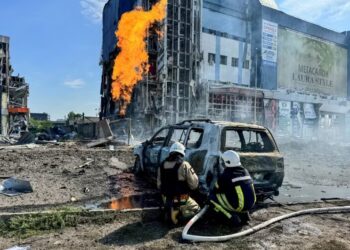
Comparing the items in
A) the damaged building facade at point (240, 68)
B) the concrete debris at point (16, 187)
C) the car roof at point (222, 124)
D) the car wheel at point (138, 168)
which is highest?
the damaged building facade at point (240, 68)

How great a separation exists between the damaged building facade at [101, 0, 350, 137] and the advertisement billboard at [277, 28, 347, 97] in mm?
113

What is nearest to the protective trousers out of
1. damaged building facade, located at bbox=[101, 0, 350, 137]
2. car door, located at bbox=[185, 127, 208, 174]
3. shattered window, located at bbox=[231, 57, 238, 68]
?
car door, located at bbox=[185, 127, 208, 174]

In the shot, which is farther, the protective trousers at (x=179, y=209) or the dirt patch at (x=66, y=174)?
the dirt patch at (x=66, y=174)

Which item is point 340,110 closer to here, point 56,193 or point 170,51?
point 170,51

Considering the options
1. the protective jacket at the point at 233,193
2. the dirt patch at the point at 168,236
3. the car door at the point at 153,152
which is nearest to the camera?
Answer: the dirt patch at the point at 168,236

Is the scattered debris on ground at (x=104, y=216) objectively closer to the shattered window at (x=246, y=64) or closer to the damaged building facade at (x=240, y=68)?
the damaged building facade at (x=240, y=68)

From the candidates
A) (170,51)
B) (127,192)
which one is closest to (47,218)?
(127,192)

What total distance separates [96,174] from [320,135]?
3423 centimetres

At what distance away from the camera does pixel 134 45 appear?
21516 mm

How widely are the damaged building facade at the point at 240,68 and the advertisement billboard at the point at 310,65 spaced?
0.11m

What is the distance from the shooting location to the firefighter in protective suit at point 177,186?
521 centimetres

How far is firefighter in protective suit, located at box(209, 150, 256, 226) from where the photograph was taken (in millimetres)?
5125

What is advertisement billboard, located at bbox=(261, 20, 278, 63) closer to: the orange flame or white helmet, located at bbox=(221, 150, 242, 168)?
the orange flame

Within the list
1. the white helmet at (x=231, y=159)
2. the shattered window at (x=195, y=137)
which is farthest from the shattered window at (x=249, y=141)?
the white helmet at (x=231, y=159)
